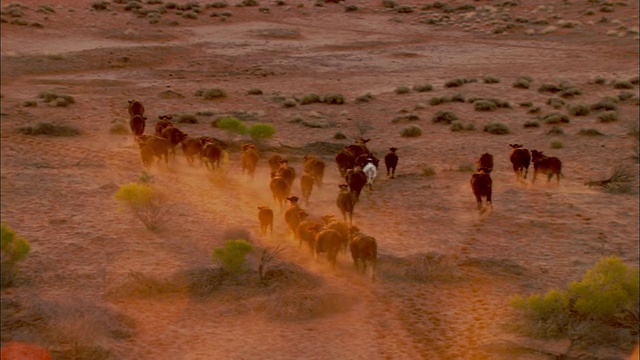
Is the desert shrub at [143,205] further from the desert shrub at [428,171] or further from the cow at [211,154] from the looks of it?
the desert shrub at [428,171]

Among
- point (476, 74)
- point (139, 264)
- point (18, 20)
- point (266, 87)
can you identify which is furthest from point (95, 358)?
point (18, 20)

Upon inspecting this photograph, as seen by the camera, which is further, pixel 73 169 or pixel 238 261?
pixel 73 169

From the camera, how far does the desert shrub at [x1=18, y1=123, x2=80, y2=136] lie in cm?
2325

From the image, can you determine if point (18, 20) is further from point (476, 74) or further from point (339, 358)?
point (339, 358)

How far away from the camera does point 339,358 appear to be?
1074cm

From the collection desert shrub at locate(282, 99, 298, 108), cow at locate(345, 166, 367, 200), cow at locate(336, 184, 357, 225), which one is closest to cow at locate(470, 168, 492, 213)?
cow at locate(345, 166, 367, 200)

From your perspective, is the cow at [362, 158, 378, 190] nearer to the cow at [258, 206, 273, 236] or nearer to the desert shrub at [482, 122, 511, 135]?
the cow at [258, 206, 273, 236]

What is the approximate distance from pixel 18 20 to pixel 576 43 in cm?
3818

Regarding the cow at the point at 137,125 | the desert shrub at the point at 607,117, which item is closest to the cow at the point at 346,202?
the cow at the point at 137,125

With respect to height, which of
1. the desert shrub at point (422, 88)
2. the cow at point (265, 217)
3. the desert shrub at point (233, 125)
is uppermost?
the desert shrub at point (422, 88)

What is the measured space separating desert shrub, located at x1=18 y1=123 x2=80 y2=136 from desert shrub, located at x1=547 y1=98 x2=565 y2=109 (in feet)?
62.4

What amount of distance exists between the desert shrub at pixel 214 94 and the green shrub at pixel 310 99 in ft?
12.3

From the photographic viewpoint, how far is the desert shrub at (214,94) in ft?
106

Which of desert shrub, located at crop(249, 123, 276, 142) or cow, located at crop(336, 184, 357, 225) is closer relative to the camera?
cow, located at crop(336, 184, 357, 225)
